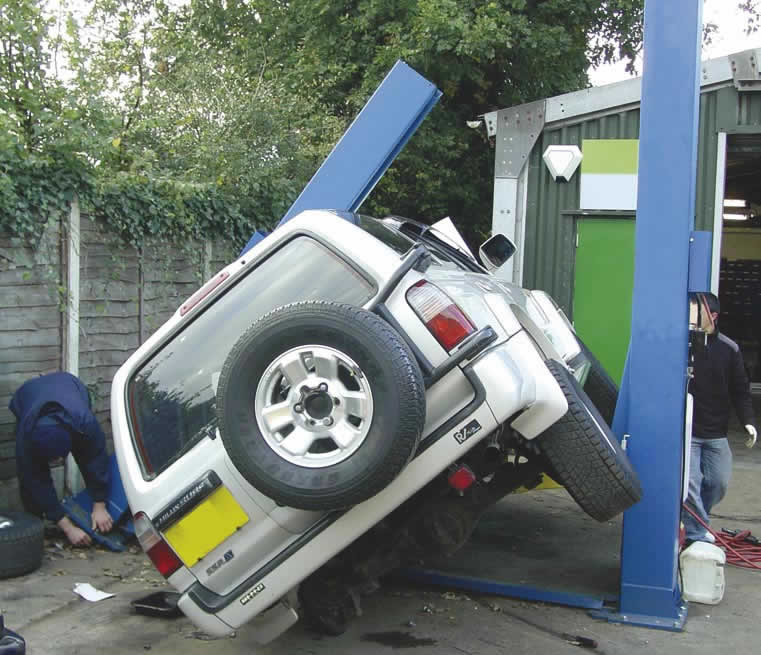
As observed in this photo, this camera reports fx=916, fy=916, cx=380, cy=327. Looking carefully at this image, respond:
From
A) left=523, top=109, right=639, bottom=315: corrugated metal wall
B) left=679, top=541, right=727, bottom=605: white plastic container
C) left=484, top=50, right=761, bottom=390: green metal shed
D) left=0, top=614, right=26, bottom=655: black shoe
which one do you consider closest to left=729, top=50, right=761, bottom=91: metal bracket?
left=484, top=50, right=761, bottom=390: green metal shed

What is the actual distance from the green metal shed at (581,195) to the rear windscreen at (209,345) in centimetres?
611

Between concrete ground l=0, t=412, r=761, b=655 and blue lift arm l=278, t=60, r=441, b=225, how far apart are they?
2.41 meters

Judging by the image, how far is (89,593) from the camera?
5309 mm

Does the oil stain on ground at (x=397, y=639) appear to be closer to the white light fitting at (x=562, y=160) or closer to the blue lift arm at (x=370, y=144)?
the blue lift arm at (x=370, y=144)

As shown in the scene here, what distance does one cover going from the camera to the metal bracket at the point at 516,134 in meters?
9.83

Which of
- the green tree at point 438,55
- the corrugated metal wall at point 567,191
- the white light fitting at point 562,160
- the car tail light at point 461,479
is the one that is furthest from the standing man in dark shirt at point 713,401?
the green tree at point 438,55

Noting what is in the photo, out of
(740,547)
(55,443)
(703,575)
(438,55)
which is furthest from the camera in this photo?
(438,55)

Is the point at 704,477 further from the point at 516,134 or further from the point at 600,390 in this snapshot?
the point at 516,134

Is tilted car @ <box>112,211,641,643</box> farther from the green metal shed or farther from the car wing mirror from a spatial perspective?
the green metal shed

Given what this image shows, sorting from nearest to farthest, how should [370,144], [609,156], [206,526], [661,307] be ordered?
[206,526] → [661,307] → [370,144] → [609,156]

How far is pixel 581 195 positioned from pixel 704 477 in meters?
4.34

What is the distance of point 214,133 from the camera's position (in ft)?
32.5

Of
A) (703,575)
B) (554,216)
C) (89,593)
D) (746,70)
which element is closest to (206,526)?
(89,593)

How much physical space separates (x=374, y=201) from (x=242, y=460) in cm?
1144
